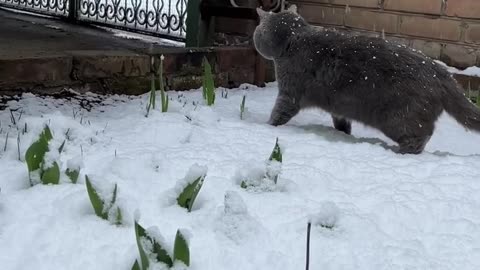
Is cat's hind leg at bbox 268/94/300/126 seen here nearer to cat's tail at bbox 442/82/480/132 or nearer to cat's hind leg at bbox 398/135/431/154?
cat's hind leg at bbox 398/135/431/154

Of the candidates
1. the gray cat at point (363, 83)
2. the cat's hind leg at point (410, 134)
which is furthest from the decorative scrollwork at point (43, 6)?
the cat's hind leg at point (410, 134)

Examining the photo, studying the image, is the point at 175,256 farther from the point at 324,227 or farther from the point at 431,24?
the point at 431,24

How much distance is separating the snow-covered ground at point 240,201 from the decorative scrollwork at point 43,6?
405cm

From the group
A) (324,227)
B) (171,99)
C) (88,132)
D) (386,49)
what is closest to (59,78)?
(171,99)

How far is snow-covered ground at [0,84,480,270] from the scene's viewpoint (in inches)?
67.3

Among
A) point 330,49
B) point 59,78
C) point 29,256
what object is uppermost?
point 330,49

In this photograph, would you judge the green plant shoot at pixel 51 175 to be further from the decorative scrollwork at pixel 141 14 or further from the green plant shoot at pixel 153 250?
the decorative scrollwork at pixel 141 14

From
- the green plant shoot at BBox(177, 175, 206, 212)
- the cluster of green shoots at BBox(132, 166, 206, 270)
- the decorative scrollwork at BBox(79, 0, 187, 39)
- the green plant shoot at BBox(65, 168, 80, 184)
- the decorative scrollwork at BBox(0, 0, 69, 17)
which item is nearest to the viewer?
the cluster of green shoots at BBox(132, 166, 206, 270)

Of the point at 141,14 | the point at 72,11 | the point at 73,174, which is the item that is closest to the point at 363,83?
the point at 73,174

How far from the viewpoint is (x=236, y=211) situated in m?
1.84

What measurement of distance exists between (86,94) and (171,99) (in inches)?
20.3

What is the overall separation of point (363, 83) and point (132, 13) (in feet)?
11.8

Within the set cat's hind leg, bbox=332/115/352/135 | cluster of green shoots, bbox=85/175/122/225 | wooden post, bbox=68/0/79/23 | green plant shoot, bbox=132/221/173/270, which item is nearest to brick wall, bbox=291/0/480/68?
cat's hind leg, bbox=332/115/352/135

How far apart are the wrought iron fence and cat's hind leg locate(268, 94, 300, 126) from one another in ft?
7.39
